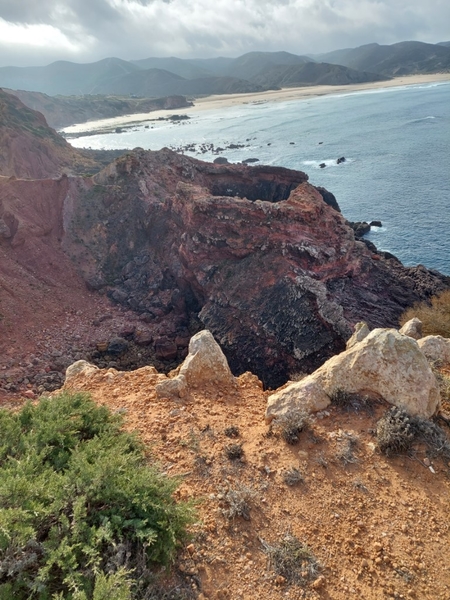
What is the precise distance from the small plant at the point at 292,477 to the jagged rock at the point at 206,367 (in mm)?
4342

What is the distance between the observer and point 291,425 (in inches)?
382

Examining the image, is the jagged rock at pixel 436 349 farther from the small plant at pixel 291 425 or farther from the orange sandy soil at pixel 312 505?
the small plant at pixel 291 425

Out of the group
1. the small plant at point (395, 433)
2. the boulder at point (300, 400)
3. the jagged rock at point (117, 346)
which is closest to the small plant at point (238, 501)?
the boulder at point (300, 400)

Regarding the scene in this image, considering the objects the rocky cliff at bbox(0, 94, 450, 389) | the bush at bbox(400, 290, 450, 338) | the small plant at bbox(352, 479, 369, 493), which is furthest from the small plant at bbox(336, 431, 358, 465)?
the bush at bbox(400, 290, 450, 338)

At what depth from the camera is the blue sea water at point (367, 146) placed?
4878 centimetres

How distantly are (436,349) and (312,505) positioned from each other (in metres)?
A: 7.36

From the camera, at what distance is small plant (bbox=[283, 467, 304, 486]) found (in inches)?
338

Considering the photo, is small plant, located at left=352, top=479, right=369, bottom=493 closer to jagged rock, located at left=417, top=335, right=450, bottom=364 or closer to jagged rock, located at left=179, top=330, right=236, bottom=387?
jagged rock, located at left=179, top=330, right=236, bottom=387

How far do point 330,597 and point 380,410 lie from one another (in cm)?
457

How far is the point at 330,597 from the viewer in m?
6.55

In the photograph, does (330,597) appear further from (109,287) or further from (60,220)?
(60,220)

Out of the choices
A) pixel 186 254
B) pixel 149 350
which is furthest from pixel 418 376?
pixel 186 254

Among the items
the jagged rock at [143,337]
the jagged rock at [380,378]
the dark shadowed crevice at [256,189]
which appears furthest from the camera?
the dark shadowed crevice at [256,189]

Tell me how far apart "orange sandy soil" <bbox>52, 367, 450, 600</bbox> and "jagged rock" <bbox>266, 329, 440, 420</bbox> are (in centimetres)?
57
